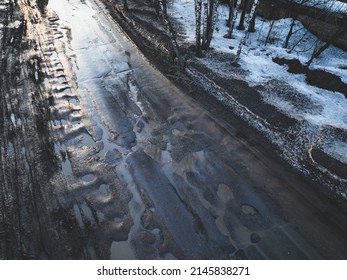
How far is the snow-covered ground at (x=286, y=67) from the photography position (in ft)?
16.6

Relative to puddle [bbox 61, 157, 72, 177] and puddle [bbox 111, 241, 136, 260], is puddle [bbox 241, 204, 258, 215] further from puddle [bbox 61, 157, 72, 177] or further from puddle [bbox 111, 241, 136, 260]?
puddle [bbox 61, 157, 72, 177]

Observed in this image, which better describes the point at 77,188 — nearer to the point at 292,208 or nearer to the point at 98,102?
the point at 98,102

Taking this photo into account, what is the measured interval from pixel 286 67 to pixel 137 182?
470 centimetres

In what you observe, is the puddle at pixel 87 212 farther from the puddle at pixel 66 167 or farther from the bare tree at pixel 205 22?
the bare tree at pixel 205 22

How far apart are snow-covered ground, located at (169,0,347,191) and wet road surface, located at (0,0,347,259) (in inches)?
47.0

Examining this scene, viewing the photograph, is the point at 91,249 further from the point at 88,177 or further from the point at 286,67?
the point at 286,67

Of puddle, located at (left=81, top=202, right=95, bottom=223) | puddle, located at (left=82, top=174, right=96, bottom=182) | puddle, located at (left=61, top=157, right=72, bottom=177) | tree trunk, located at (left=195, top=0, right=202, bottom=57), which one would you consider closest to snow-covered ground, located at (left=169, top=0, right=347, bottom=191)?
tree trunk, located at (left=195, top=0, right=202, bottom=57)

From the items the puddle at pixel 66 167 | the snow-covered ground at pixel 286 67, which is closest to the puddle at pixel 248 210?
the snow-covered ground at pixel 286 67

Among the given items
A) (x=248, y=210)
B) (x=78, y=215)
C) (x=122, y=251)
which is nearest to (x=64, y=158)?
(x=78, y=215)

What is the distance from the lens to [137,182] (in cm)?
411

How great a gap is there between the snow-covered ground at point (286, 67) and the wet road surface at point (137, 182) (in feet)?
3.92

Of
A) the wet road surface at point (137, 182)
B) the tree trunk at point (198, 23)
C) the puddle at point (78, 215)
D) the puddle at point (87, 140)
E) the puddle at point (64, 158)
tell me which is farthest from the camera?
the tree trunk at point (198, 23)

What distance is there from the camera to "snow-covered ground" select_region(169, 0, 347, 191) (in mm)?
5066
